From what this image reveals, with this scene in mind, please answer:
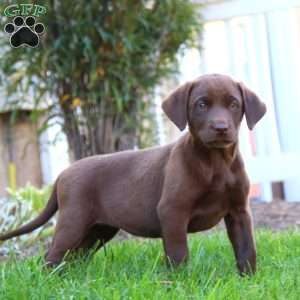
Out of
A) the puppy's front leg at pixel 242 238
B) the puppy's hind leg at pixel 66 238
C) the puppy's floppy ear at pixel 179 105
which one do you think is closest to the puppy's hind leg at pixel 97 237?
the puppy's hind leg at pixel 66 238

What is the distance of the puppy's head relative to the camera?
3236 millimetres

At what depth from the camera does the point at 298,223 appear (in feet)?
18.7

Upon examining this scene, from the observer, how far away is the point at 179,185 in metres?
3.42

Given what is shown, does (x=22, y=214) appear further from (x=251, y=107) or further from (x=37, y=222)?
(x=251, y=107)

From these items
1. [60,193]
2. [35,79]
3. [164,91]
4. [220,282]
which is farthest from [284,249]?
[164,91]

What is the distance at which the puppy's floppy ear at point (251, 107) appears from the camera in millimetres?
3412

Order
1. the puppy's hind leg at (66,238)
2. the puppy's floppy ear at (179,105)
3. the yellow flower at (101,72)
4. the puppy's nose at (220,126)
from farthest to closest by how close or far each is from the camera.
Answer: the yellow flower at (101,72) → the puppy's hind leg at (66,238) → the puppy's floppy ear at (179,105) → the puppy's nose at (220,126)

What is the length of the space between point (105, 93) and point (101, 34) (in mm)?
545

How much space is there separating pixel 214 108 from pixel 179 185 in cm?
43

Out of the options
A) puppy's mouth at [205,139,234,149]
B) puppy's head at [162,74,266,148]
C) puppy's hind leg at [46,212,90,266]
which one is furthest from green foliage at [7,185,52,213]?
puppy's mouth at [205,139,234,149]

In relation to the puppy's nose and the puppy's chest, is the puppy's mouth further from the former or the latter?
the puppy's chest

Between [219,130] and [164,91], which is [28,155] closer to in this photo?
[164,91]

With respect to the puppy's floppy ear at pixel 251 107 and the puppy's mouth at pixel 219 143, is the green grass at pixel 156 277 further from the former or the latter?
the puppy's floppy ear at pixel 251 107

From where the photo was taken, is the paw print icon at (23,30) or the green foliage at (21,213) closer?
the paw print icon at (23,30)
